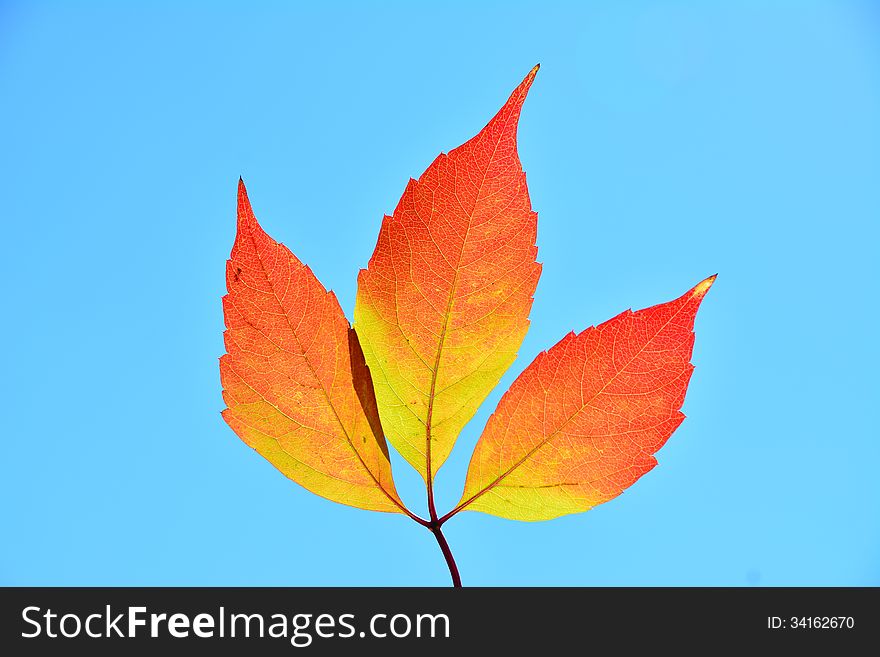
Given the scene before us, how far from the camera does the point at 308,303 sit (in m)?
0.41

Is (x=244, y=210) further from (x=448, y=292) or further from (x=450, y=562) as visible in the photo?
(x=450, y=562)

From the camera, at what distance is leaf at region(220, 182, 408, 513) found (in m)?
0.40

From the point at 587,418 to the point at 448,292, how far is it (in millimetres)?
125

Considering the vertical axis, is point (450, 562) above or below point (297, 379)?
below

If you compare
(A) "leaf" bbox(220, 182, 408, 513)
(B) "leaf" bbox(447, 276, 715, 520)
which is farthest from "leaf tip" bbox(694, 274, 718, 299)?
(A) "leaf" bbox(220, 182, 408, 513)

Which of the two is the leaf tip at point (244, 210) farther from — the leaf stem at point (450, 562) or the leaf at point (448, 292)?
the leaf stem at point (450, 562)

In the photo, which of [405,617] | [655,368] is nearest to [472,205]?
[655,368]

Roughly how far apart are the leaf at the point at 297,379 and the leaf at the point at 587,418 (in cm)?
8

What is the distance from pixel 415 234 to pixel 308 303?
8cm

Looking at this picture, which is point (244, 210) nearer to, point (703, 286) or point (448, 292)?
point (448, 292)

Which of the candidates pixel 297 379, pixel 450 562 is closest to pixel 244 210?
pixel 297 379

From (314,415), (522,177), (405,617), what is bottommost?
(405,617)

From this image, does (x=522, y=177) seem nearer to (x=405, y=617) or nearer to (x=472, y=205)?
(x=472, y=205)

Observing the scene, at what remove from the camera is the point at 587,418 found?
16.6 inches
